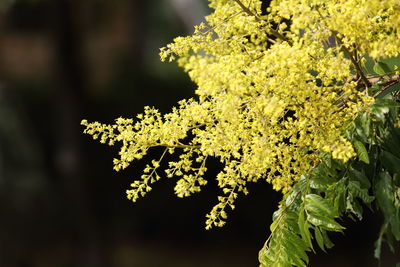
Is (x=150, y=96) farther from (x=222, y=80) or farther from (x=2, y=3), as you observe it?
(x=222, y=80)

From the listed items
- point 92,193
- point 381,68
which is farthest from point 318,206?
point 92,193

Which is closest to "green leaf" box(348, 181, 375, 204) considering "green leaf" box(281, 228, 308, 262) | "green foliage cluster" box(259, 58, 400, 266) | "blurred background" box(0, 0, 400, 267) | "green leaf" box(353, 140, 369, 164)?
"green foliage cluster" box(259, 58, 400, 266)

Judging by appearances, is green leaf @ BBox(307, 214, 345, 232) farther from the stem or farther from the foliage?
the stem

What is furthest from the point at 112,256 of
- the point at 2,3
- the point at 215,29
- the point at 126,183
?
the point at 215,29

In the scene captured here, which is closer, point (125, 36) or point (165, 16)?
point (125, 36)

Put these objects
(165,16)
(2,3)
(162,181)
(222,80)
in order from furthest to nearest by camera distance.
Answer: (165,16) < (162,181) < (2,3) < (222,80)

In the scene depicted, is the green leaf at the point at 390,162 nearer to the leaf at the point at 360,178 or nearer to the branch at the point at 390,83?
the leaf at the point at 360,178

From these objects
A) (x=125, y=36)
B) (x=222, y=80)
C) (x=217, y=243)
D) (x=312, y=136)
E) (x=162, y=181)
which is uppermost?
(x=125, y=36)

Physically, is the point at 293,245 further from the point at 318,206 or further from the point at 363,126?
the point at 363,126
